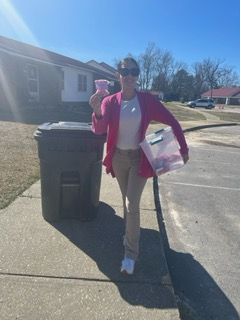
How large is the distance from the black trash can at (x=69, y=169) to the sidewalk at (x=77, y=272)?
202 millimetres

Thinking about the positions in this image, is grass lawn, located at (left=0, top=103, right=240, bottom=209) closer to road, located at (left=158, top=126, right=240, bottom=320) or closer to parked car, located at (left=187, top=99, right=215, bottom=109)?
road, located at (left=158, top=126, right=240, bottom=320)

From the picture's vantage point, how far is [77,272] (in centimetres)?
273

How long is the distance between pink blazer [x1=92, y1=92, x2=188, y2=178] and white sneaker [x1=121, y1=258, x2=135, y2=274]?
0.82 meters

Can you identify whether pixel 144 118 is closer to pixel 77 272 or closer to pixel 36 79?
pixel 77 272

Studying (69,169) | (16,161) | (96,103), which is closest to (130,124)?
(96,103)

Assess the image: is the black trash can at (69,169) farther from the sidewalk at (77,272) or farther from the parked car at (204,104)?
the parked car at (204,104)

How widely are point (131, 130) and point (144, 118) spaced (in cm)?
16

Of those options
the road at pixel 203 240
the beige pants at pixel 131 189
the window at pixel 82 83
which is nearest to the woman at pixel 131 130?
the beige pants at pixel 131 189

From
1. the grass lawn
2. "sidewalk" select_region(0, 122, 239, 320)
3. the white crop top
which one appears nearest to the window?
the grass lawn

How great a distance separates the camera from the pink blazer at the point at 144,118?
262cm

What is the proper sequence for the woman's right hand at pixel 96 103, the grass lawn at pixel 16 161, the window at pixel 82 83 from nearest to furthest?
the woman's right hand at pixel 96 103
the grass lawn at pixel 16 161
the window at pixel 82 83

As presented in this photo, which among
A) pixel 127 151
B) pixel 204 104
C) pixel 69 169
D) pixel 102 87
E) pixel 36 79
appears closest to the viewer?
pixel 127 151

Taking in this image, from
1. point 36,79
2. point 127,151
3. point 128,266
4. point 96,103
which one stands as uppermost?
point 36,79

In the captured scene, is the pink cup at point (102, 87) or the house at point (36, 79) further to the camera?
the house at point (36, 79)
